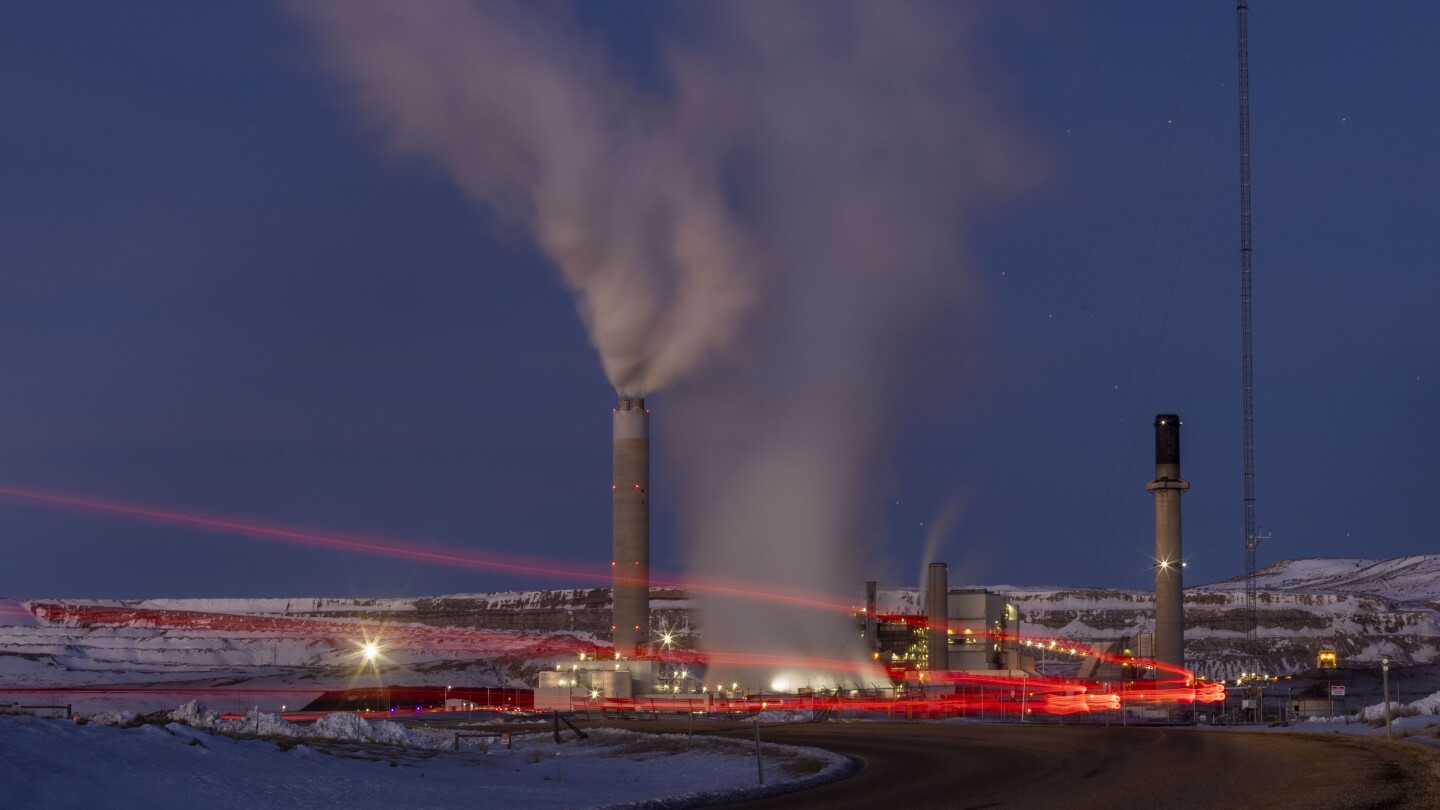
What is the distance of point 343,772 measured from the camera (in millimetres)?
34438

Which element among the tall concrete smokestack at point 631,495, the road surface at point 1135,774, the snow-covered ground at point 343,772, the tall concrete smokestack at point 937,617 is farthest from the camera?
the tall concrete smokestack at point 937,617

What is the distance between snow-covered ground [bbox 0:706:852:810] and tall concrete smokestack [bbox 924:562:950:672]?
86.3 meters

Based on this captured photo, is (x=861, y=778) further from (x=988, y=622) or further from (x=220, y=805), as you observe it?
(x=988, y=622)

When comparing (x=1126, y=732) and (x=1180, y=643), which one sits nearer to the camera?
(x=1126, y=732)

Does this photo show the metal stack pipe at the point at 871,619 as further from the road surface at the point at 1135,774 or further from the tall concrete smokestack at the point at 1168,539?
the road surface at the point at 1135,774

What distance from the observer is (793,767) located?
128ft

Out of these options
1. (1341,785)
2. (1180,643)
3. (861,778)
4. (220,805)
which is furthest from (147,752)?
(1180,643)

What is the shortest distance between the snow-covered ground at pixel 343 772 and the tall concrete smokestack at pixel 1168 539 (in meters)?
70.4

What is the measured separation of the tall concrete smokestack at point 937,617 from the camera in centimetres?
13300

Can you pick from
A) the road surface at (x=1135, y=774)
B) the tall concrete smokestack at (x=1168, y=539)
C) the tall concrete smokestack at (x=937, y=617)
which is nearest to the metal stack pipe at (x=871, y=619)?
the tall concrete smokestack at (x=937, y=617)

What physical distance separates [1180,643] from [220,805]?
9691cm

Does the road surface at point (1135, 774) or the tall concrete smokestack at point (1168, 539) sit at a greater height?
the tall concrete smokestack at point (1168, 539)

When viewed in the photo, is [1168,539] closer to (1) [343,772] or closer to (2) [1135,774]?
(2) [1135,774]

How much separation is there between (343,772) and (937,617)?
4199 inches
